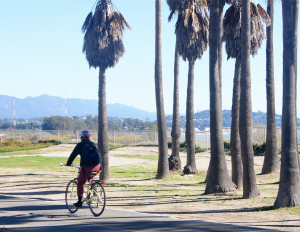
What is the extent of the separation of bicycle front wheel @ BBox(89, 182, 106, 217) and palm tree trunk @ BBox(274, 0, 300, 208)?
4.40 metres

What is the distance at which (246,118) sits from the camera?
11.3 m

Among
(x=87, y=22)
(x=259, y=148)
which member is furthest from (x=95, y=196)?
(x=259, y=148)

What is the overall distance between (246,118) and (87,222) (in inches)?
233

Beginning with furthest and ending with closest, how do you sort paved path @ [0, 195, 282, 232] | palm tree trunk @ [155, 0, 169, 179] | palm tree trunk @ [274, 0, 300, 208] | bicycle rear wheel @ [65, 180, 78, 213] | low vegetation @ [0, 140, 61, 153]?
low vegetation @ [0, 140, 61, 153] < palm tree trunk @ [155, 0, 169, 179] < palm tree trunk @ [274, 0, 300, 208] < bicycle rear wheel @ [65, 180, 78, 213] < paved path @ [0, 195, 282, 232]

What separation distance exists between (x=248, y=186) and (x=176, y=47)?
10036 millimetres

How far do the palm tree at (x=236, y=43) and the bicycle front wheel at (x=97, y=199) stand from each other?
280 inches

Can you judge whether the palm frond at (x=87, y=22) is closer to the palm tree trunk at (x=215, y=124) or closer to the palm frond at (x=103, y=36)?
the palm frond at (x=103, y=36)

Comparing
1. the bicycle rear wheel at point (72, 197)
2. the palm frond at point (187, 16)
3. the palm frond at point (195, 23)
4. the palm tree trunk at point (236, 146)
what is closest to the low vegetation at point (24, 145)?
the palm frond at point (187, 16)

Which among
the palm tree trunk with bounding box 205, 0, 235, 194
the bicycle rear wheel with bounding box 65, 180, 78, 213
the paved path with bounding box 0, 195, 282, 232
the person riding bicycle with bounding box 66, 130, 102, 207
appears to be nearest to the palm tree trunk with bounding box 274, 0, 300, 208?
the paved path with bounding box 0, 195, 282, 232

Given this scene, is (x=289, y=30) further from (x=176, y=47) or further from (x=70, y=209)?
(x=176, y=47)

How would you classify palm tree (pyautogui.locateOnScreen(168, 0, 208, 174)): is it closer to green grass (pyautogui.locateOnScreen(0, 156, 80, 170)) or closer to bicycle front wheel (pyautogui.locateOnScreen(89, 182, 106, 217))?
green grass (pyautogui.locateOnScreen(0, 156, 80, 170))

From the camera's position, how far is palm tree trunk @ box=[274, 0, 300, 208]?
30.4 ft

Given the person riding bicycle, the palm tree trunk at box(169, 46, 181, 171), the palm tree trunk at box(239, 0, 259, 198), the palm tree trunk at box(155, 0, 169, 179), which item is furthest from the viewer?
the palm tree trunk at box(169, 46, 181, 171)

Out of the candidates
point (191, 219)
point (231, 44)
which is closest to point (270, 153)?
point (231, 44)
